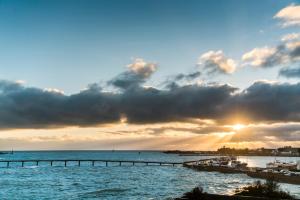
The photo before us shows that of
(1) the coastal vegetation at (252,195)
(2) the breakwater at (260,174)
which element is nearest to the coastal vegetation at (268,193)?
(1) the coastal vegetation at (252,195)

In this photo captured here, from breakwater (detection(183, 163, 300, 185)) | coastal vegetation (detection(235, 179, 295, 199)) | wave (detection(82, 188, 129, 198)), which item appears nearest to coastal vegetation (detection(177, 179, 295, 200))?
coastal vegetation (detection(235, 179, 295, 199))

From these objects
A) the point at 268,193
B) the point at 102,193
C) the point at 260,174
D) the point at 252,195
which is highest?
the point at 260,174

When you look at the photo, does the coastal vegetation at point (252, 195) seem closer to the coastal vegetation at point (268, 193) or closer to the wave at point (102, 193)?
the coastal vegetation at point (268, 193)

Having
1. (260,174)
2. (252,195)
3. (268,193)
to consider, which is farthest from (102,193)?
(260,174)

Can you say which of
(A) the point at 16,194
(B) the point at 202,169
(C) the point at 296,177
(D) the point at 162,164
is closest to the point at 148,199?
(A) the point at 16,194

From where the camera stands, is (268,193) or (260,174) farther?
(260,174)

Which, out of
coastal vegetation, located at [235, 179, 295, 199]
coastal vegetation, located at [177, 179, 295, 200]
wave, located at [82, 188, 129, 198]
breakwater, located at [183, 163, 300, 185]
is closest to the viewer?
coastal vegetation, located at [177, 179, 295, 200]

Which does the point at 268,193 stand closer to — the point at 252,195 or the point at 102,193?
the point at 252,195

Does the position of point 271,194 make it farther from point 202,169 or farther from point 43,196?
point 202,169

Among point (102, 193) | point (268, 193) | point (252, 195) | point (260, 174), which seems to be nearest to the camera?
point (252, 195)

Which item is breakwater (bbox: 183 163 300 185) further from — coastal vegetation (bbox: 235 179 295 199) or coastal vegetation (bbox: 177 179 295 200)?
coastal vegetation (bbox: 177 179 295 200)

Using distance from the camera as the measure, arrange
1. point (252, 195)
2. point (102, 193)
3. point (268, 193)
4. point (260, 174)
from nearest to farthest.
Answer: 1. point (252, 195)
2. point (268, 193)
3. point (102, 193)
4. point (260, 174)

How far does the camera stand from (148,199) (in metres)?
58.2

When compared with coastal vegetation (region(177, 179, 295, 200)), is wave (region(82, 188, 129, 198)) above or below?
below
